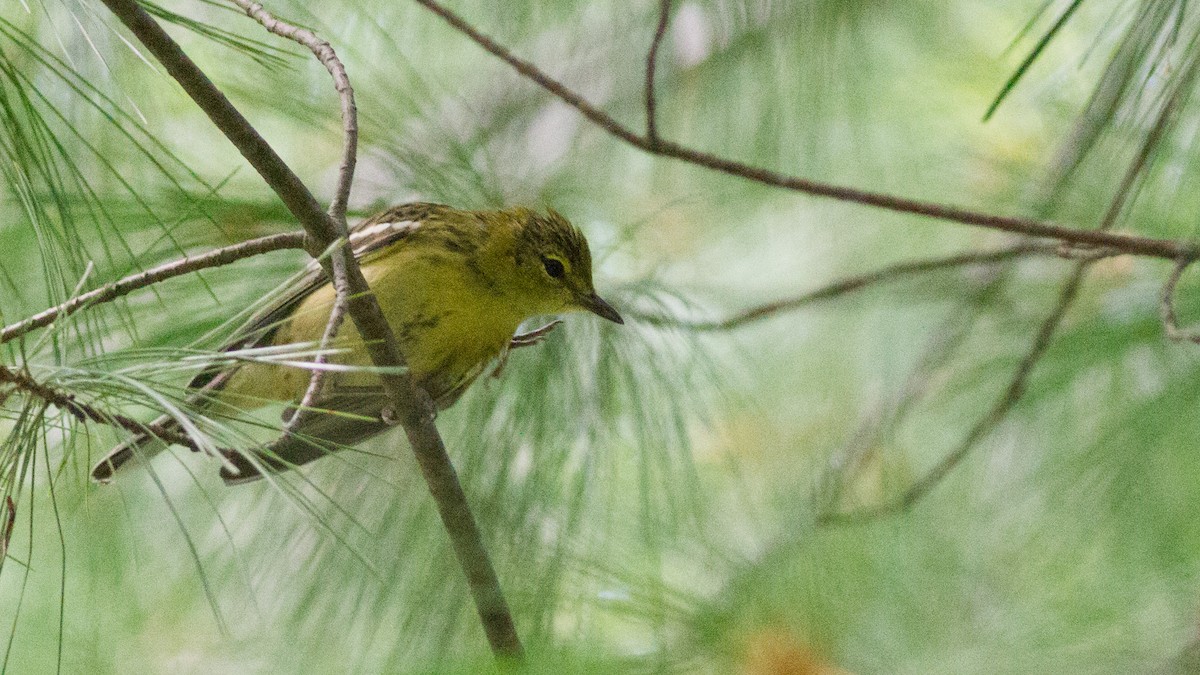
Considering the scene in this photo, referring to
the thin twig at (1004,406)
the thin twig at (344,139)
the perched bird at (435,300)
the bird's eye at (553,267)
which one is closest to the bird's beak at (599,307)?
the perched bird at (435,300)

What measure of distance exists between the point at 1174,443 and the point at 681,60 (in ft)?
5.74

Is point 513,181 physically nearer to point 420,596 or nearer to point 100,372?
point 420,596

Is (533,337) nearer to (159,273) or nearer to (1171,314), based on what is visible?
(159,273)

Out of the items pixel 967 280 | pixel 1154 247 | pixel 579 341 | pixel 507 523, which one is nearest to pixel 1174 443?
pixel 967 280

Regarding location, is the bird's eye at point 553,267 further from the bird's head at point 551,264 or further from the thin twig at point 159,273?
the thin twig at point 159,273

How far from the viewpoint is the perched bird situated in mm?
2832

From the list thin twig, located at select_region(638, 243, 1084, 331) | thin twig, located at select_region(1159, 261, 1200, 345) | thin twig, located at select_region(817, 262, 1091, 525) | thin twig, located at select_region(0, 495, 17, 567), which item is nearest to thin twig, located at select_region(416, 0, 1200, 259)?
thin twig, located at select_region(1159, 261, 1200, 345)

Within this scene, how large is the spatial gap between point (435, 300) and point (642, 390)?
522mm

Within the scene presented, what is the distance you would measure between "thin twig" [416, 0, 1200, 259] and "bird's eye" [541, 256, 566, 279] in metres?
0.76

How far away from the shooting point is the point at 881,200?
2244mm

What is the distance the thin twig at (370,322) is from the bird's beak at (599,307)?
0.70m

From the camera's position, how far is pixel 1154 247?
2.09 meters

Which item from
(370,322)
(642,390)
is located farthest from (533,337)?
(370,322)

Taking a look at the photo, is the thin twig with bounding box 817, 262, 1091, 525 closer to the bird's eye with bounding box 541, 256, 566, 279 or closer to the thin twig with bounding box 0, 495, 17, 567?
the bird's eye with bounding box 541, 256, 566, 279
